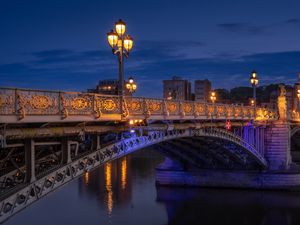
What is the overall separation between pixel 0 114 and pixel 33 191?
332 cm

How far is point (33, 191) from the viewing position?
18203mm

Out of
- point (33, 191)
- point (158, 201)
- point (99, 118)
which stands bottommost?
point (158, 201)

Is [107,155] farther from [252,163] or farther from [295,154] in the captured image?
[295,154]

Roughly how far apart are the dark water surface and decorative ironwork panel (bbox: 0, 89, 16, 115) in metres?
19.6

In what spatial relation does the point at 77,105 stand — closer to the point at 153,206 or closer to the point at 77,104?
the point at 77,104

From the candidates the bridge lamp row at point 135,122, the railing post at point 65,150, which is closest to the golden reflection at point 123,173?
the bridge lamp row at point 135,122

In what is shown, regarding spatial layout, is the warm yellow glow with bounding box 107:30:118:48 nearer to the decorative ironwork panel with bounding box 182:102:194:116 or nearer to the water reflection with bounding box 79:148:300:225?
the decorative ironwork panel with bounding box 182:102:194:116

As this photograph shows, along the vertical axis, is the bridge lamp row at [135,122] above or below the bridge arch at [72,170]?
above

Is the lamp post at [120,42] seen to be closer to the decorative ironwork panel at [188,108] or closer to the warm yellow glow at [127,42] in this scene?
the warm yellow glow at [127,42]

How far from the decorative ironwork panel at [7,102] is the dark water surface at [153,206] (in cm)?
1961

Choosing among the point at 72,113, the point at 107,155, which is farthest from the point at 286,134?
the point at 72,113

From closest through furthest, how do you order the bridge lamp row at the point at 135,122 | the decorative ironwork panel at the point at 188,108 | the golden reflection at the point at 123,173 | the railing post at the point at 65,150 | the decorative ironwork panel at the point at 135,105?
1. the railing post at the point at 65,150
2. the decorative ironwork panel at the point at 135,105
3. the bridge lamp row at the point at 135,122
4. the decorative ironwork panel at the point at 188,108
5. the golden reflection at the point at 123,173

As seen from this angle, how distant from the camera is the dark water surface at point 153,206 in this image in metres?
37.8

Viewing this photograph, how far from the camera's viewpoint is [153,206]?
4359 centimetres
